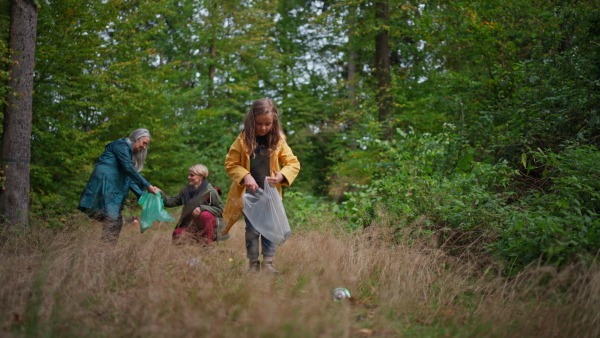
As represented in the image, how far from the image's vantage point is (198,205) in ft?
20.5

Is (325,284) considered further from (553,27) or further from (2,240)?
(553,27)

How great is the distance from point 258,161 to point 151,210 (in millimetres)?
2004

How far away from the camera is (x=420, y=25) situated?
12648 mm

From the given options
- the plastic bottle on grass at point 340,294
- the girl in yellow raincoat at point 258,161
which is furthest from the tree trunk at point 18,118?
the plastic bottle on grass at point 340,294

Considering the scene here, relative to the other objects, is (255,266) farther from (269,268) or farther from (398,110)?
(398,110)

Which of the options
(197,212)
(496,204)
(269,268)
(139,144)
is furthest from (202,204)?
(496,204)

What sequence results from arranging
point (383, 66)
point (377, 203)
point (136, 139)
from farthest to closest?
point (383, 66), point (377, 203), point (136, 139)

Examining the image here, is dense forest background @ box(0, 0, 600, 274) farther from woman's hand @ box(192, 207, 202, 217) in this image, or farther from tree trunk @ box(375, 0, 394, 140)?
woman's hand @ box(192, 207, 202, 217)

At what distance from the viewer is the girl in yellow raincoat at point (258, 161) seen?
4.71 metres

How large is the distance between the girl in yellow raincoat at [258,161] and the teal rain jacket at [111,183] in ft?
5.03

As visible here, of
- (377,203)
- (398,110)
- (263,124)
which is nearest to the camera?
(263,124)

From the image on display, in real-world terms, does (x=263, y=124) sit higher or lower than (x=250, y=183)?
higher

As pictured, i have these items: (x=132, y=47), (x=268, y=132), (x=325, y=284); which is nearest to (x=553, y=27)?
(x=268, y=132)

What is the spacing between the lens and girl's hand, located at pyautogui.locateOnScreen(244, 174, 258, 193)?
15.1ft
